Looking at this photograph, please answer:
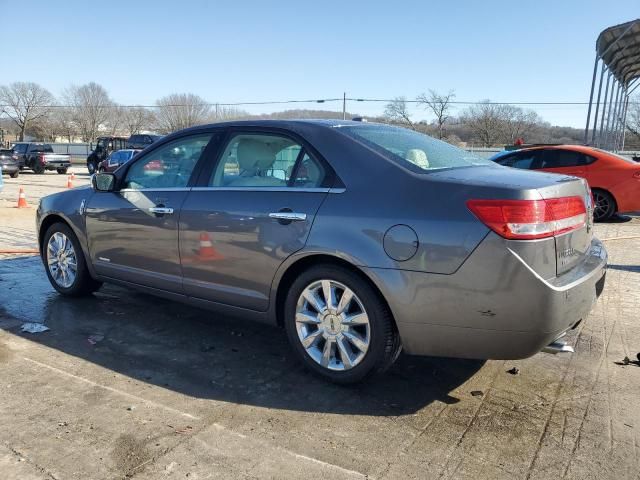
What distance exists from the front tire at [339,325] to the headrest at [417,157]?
2.64 feet

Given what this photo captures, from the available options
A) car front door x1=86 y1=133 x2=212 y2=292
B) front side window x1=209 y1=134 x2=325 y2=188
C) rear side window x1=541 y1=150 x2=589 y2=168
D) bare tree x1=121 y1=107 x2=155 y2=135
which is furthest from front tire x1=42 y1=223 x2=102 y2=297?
bare tree x1=121 y1=107 x2=155 y2=135

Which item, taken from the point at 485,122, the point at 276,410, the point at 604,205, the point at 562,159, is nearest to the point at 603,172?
the point at 604,205

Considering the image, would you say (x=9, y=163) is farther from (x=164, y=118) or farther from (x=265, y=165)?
(x=164, y=118)

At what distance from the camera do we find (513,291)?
2723 millimetres

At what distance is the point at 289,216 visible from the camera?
11.1 ft

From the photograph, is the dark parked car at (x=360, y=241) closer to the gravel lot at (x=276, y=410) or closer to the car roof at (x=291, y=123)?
the car roof at (x=291, y=123)

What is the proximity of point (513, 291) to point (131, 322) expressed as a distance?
10.6 ft

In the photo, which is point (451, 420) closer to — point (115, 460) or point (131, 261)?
point (115, 460)

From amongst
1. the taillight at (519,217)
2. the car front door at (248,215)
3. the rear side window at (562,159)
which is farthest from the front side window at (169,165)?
the rear side window at (562,159)

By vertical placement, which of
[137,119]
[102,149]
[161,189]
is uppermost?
[137,119]

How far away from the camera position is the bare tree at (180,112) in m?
74.5

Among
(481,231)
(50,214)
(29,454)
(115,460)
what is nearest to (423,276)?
(481,231)

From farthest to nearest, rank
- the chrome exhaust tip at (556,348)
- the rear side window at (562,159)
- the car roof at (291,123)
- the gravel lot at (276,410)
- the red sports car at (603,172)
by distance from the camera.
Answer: the rear side window at (562,159), the red sports car at (603,172), the car roof at (291,123), the chrome exhaust tip at (556,348), the gravel lot at (276,410)

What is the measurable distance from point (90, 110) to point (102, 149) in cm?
5755
